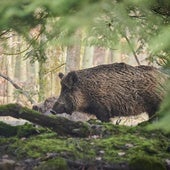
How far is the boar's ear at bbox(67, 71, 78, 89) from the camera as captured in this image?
891cm

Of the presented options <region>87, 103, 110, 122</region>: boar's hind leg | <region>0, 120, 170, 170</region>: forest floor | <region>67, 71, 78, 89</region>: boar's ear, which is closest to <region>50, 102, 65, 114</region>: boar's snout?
<region>67, 71, 78, 89</region>: boar's ear

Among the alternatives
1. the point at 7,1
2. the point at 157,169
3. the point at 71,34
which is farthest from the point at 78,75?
the point at 7,1

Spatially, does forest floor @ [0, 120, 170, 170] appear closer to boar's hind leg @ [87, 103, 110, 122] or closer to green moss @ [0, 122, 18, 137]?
green moss @ [0, 122, 18, 137]

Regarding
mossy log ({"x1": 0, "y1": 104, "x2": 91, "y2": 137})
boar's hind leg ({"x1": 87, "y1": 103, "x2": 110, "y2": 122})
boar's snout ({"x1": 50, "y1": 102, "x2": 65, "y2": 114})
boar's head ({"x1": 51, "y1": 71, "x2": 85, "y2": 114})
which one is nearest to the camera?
mossy log ({"x1": 0, "y1": 104, "x2": 91, "y2": 137})

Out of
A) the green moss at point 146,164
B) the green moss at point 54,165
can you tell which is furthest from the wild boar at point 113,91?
the green moss at point 54,165

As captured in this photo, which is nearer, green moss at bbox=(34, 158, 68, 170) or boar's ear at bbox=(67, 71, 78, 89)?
green moss at bbox=(34, 158, 68, 170)

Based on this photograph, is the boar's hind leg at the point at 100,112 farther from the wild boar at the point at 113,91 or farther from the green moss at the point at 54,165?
the green moss at the point at 54,165

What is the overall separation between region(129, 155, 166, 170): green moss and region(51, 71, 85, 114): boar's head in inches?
170

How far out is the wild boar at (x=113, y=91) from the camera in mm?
8523

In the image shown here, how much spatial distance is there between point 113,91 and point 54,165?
13.9 feet

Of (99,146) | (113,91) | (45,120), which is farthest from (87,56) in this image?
(99,146)

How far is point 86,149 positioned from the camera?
543 cm

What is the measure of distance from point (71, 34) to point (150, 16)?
68 cm

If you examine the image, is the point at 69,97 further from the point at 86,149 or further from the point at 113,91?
the point at 86,149
